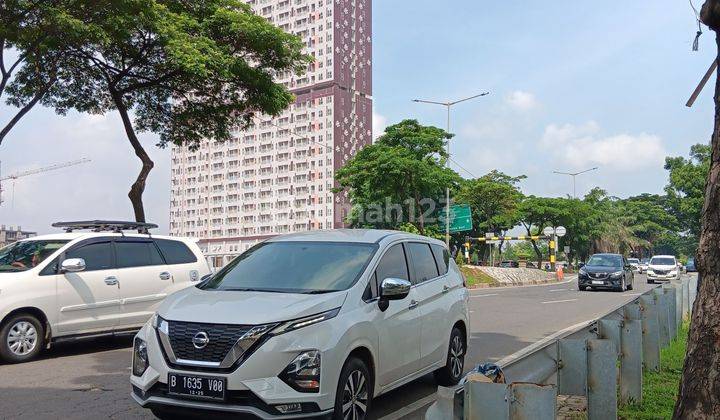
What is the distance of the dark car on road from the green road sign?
76.0 feet

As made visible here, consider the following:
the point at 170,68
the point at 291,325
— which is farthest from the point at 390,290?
the point at 170,68

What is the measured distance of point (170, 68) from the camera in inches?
679

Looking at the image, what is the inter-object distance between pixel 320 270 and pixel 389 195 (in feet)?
122

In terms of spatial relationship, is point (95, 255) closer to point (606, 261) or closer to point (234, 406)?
point (234, 406)

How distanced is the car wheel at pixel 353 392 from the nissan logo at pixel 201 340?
102 centimetres

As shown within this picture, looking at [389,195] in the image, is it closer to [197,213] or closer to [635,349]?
[635,349]

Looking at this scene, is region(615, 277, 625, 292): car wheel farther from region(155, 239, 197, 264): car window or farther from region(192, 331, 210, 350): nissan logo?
region(192, 331, 210, 350): nissan logo

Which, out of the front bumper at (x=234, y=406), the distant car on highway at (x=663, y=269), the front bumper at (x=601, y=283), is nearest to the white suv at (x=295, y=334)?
the front bumper at (x=234, y=406)

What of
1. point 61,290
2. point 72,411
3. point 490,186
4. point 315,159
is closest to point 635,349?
point 72,411

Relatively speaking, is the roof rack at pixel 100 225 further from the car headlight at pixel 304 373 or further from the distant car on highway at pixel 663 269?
the distant car on highway at pixel 663 269

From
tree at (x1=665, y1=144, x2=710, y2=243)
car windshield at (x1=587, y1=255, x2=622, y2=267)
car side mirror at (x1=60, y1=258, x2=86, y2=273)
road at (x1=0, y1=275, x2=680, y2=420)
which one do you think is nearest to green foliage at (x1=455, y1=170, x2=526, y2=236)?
tree at (x1=665, y1=144, x2=710, y2=243)

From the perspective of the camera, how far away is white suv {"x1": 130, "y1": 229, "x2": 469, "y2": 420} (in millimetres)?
4246

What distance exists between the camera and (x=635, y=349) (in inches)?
223

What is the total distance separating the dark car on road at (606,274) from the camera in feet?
83.6
